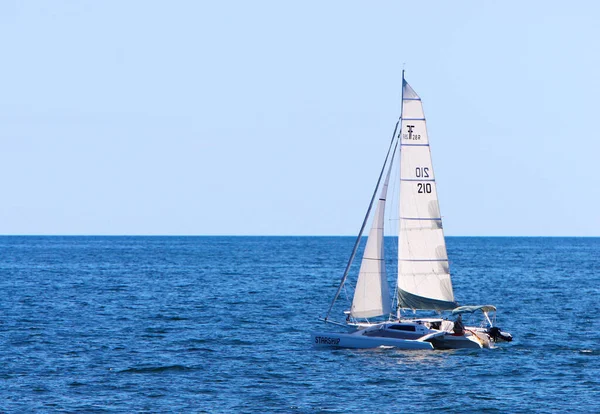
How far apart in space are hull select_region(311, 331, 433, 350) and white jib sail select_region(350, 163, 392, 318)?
1210mm

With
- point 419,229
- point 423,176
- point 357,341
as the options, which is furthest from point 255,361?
point 423,176

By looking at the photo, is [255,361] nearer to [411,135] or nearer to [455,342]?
[455,342]

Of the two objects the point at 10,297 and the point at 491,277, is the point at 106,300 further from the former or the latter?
the point at 491,277

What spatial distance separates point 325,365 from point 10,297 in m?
46.6

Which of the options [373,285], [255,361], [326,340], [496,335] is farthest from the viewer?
[496,335]

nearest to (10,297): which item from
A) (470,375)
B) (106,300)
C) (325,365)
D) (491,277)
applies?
(106,300)

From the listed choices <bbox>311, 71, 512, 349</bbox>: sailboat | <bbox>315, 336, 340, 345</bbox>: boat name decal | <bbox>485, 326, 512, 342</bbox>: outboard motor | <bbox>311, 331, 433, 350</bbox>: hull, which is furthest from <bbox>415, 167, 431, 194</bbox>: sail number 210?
<bbox>315, 336, 340, 345</bbox>: boat name decal

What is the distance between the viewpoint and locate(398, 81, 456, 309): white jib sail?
50.6m

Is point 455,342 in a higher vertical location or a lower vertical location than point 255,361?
higher

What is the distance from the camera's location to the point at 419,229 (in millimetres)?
51531

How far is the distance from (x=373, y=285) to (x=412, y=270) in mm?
2209

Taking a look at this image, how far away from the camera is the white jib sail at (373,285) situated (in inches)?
2026

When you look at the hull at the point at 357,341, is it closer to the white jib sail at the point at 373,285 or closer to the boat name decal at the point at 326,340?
the boat name decal at the point at 326,340

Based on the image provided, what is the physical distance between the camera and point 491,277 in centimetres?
12225
